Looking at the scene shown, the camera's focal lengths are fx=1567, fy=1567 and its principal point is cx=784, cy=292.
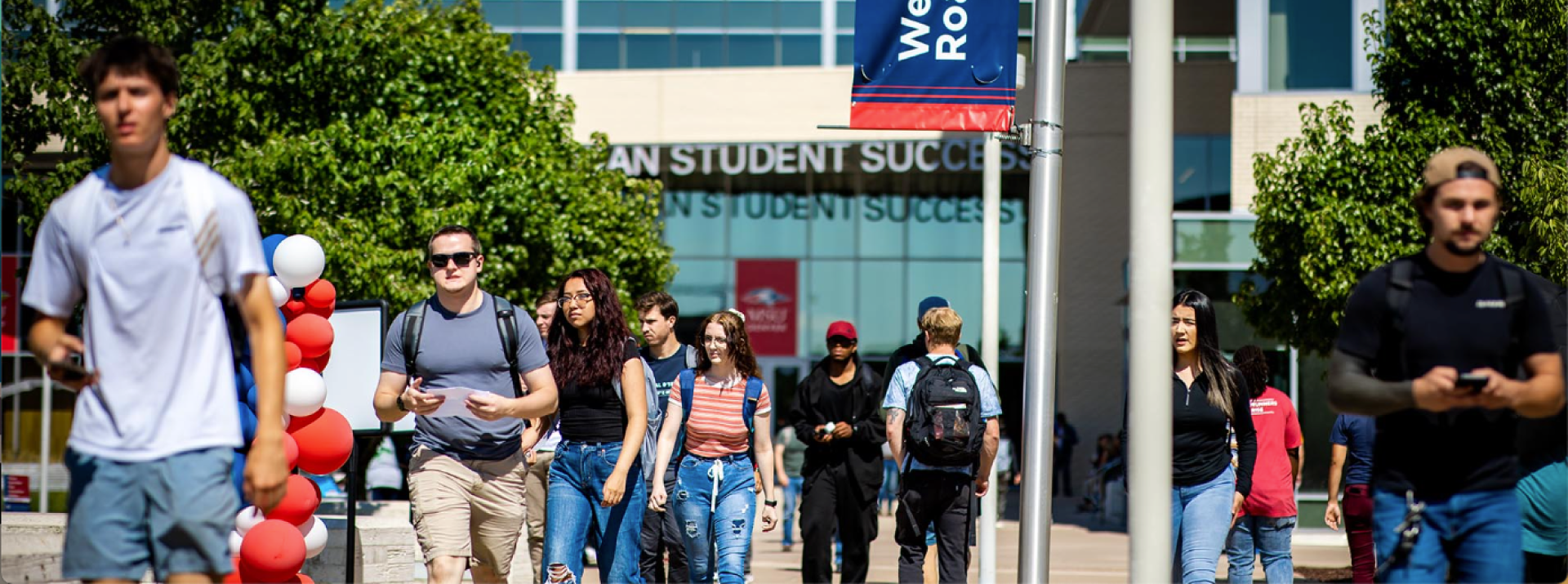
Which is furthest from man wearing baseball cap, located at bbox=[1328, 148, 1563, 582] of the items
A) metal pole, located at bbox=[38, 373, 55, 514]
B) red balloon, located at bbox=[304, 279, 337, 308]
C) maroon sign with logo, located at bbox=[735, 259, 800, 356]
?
maroon sign with logo, located at bbox=[735, 259, 800, 356]

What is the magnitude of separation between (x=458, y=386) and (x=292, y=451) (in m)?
1.79

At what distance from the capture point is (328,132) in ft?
65.8

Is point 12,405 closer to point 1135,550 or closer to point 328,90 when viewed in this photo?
point 328,90

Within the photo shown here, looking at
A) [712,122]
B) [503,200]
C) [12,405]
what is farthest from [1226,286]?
[12,405]

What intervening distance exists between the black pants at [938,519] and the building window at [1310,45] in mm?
15166

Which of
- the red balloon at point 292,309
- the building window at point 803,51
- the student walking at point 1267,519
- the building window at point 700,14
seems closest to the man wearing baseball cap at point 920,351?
the student walking at point 1267,519

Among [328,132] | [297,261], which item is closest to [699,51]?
[328,132]

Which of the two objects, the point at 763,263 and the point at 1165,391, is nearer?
the point at 1165,391

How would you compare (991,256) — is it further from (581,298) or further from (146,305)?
(146,305)

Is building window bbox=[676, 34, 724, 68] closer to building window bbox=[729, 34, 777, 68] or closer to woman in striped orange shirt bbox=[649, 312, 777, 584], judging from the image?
building window bbox=[729, 34, 777, 68]

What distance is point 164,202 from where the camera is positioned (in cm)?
376

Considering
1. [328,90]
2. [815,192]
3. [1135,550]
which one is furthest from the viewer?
[815,192]

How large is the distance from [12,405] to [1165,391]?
35.0 metres

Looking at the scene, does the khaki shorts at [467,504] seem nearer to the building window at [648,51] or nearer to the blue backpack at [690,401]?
the blue backpack at [690,401]
